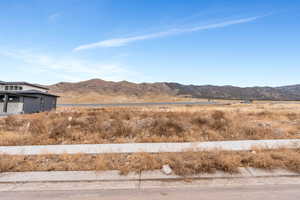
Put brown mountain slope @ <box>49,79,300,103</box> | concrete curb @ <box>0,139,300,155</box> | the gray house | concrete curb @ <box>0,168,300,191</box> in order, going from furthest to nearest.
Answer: brown mountain slope @ <box>49,79,300,103</box> → the gray house → concrete curb @ <box>0,139,300,155</box> → concrete curb @ <box>0,168,300,191</box>

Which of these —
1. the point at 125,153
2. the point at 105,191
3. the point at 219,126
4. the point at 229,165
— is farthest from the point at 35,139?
the point at 219,126

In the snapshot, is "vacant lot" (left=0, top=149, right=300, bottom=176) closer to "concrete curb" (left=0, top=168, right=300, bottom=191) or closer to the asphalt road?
"concrete curb" (left=0, top=168, right=300, bottom=191)

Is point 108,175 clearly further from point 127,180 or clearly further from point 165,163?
point 165,163

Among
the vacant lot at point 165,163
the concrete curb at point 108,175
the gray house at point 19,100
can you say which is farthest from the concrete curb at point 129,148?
the gray house at point 19,100

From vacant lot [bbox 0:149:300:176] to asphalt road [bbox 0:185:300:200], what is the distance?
746 mm

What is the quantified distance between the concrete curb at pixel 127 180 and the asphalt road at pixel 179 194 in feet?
0.55

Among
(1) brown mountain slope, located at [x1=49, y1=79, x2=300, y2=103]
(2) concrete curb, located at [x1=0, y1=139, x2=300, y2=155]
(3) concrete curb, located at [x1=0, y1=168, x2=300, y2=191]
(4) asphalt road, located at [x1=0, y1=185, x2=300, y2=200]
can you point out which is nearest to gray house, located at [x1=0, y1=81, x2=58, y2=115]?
(2) concrete curb, located at [x1=0, y1=139, x2=300, y2=155]

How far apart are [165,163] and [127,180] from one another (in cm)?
125

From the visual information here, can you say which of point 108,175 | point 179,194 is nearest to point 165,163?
point 179,194

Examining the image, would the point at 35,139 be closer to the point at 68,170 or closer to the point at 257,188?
the point at 68,170

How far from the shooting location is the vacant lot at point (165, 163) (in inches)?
171

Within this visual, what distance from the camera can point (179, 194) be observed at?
3.31 m

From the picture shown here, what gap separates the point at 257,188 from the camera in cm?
353

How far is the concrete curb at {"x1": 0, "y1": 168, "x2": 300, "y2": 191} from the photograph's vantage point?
370 cm
